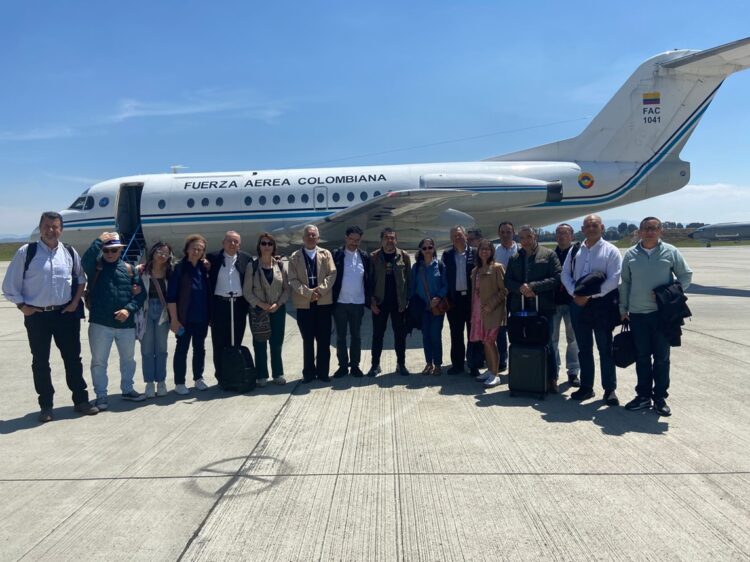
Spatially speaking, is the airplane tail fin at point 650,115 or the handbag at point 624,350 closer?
the handbag at point 624,350

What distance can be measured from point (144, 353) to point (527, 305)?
4.54 metres

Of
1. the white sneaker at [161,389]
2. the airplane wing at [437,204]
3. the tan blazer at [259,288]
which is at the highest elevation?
the airplane wing at [437,204]

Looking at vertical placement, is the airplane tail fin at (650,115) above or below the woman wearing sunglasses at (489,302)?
above

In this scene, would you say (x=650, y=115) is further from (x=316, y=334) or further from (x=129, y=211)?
(x=129, y=211)

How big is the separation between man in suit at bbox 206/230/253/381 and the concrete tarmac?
710mm

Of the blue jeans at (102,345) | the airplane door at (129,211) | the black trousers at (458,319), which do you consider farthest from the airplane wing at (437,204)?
the airplane door at (129,211)

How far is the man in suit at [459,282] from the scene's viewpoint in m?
6.48

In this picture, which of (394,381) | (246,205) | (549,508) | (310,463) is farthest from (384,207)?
(549,508)

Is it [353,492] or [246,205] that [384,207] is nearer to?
[246,205]

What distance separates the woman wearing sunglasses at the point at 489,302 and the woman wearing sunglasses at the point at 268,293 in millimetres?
2416

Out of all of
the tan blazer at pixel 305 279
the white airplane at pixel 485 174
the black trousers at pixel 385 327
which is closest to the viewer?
the tan blazer at pixel 305 279

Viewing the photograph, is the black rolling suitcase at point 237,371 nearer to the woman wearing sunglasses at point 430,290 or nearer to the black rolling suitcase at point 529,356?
the woman wearing sunglasses at point 430,290

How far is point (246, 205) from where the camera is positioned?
14.3 metres

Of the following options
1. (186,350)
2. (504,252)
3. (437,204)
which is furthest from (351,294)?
(437,204)
